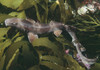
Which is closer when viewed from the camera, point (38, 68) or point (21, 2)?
point (38, 68)

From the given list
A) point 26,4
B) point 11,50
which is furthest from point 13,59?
point 26,4

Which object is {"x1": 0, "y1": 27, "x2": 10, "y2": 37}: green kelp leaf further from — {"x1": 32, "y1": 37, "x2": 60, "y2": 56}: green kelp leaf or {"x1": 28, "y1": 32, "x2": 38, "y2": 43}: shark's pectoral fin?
{"x1": 32, "y1": 37, "x2": 60, "y2": 56}: green kelp leaf

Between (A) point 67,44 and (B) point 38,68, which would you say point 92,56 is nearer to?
(A) point 67,44

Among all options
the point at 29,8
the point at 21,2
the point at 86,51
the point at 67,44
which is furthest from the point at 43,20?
the point at 86,51

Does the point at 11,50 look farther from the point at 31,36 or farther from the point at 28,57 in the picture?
the point at 31,36

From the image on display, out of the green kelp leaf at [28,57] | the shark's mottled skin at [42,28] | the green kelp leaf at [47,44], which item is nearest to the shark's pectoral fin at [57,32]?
the shark's mottled skin at [42,28]

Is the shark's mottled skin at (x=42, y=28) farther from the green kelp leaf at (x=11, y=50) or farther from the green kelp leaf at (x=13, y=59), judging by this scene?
the green kelp leaf at (x=13, y=59)
